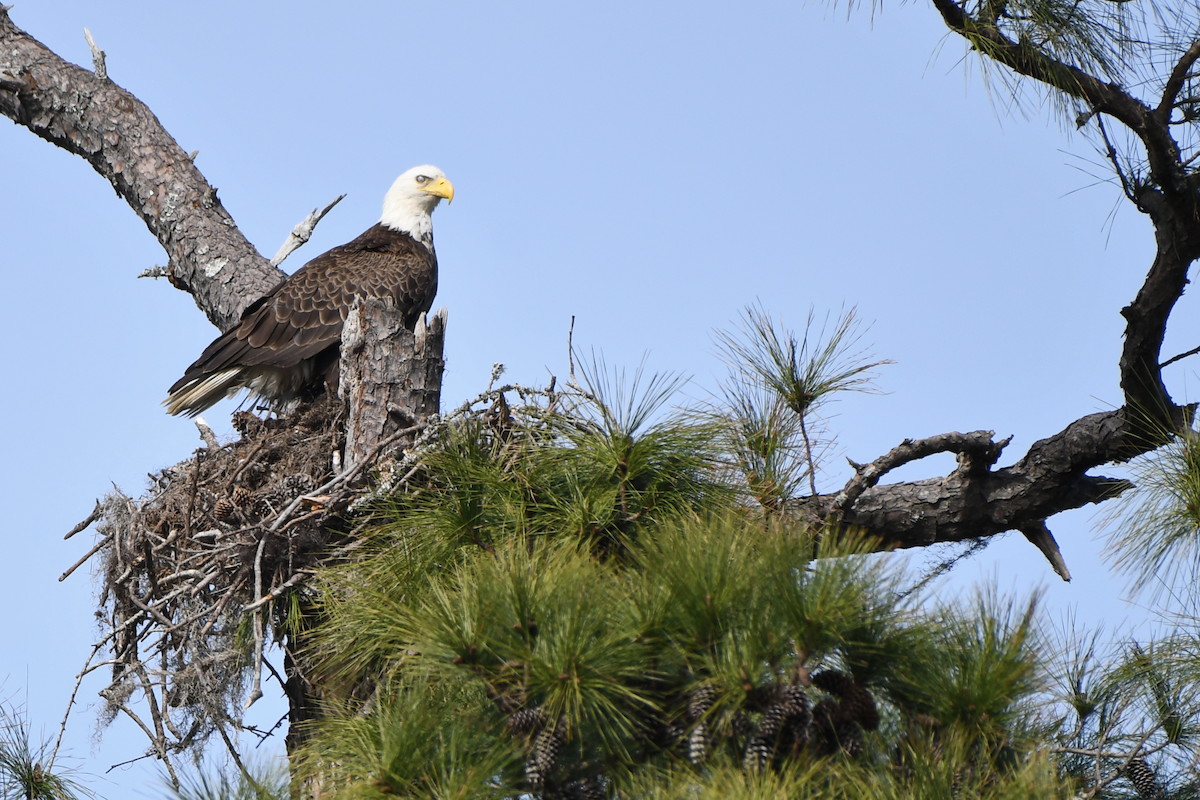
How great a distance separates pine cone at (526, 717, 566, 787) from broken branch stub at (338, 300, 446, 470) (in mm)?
2201

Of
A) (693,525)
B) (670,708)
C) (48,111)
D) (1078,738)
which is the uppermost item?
(48,111)

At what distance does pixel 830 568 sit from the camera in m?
2.54

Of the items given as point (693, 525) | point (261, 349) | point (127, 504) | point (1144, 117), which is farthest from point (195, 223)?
point (1144, 117)

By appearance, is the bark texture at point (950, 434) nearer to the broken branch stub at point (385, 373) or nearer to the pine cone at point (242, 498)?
the broken branch stub at point (385, 373)

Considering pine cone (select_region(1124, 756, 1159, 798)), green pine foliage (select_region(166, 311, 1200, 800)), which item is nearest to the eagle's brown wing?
green pine foliage (select_region(166, 311, 1200, 800))

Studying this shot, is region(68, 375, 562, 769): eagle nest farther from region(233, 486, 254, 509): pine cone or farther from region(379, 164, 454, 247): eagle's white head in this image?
region(379, 164, 454, 247): eagle's white head

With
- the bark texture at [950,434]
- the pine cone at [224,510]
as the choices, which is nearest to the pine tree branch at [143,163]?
the bark texture at [950,434]

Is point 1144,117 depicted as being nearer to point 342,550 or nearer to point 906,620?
point 906,620

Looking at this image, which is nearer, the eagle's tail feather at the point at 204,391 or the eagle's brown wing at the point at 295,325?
the eagle's brown wing at the point at 295,325

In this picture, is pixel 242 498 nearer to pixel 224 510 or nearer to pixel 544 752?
pixel 224 510

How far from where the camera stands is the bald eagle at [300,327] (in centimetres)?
601

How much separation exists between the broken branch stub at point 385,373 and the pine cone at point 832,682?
2.37m

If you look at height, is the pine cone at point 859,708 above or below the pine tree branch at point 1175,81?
below

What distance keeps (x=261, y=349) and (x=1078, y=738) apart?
4.24 meters
